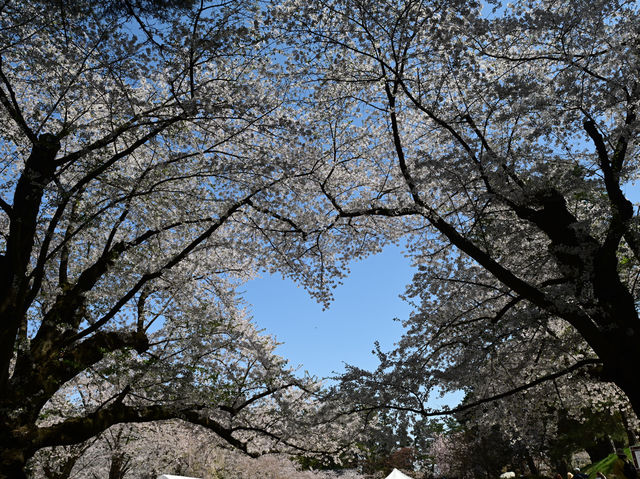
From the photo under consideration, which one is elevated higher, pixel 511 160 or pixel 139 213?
pixel 139 213

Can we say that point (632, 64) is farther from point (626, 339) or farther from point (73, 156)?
point (73, 156)

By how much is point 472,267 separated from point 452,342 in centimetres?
249

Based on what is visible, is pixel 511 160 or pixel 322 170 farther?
pixel 322 170

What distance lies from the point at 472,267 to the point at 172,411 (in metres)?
6.32

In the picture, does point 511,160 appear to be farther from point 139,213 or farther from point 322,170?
point 139,213

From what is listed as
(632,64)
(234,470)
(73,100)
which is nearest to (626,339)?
(632,64)

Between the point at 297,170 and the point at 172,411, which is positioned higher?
the point at 297,170

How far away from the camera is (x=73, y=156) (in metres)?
5.92

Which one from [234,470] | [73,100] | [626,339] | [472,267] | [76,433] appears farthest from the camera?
[234,470]

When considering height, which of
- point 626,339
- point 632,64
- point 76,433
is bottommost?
point 626,339

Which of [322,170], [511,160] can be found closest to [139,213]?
[322,170]

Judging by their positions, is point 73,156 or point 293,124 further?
point 293,124

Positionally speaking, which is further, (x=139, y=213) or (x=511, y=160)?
(x=139, y=213)

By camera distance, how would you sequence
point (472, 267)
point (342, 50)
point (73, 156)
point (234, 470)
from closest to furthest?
point (73, 156), point (342, 50), point (472, 267), point (234, 470)
